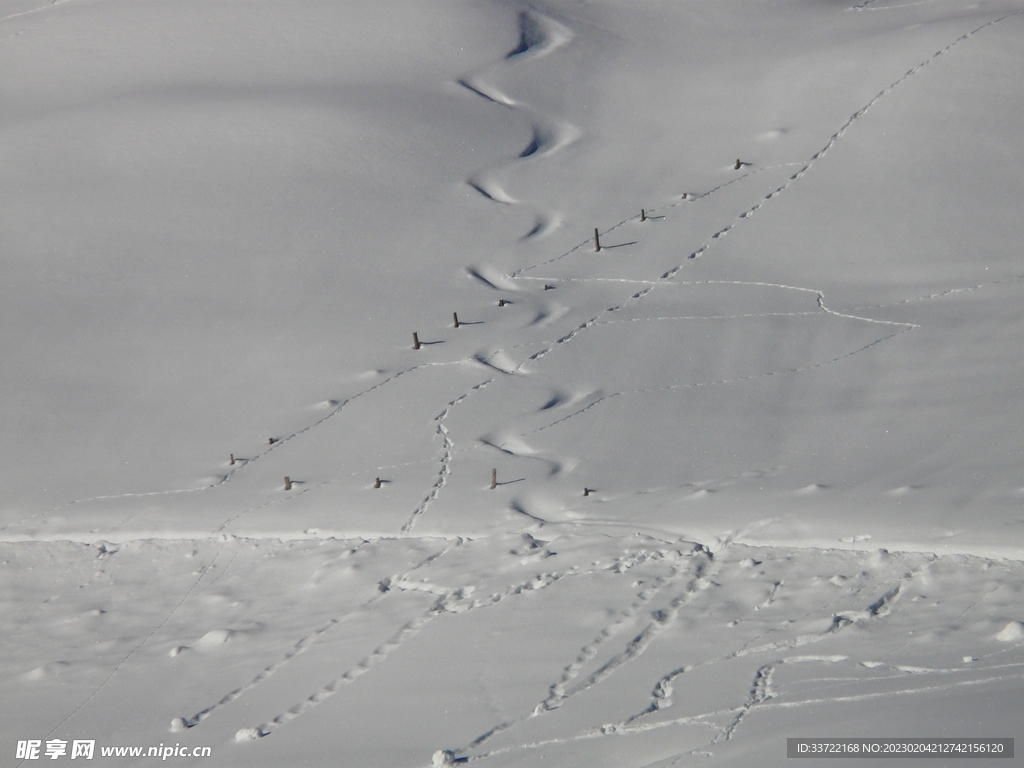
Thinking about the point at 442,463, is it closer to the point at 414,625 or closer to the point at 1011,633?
the point at 414,625

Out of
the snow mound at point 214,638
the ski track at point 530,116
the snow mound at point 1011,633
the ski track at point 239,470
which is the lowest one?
the snow mound at point 214,638

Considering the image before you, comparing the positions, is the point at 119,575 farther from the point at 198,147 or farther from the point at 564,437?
the point at 198,147

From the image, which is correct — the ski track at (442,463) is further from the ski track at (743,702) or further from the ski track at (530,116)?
the ski track at (530,116)

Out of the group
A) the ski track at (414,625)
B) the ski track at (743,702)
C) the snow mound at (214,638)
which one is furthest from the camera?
the snow mound at (214,638)

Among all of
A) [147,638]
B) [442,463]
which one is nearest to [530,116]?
[442,463]

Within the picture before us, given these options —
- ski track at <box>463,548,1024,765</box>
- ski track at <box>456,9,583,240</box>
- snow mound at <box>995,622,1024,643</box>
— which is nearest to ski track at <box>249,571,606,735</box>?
ski track at <box>463,548,1024,765</box>

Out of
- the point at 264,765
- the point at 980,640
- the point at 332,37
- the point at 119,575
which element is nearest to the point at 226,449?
the point at 119,575

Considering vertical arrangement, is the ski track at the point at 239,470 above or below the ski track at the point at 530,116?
below

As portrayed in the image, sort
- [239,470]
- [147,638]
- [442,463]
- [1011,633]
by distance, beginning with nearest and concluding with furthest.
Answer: [1011,633], [147,638], [442,463], [239,470]

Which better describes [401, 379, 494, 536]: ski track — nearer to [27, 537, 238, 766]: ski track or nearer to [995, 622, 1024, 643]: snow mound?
[27, 537, 238, 766]: ski track

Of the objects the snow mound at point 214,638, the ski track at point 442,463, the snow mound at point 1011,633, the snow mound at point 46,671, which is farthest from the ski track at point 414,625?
the snow mound at point 1011,633
